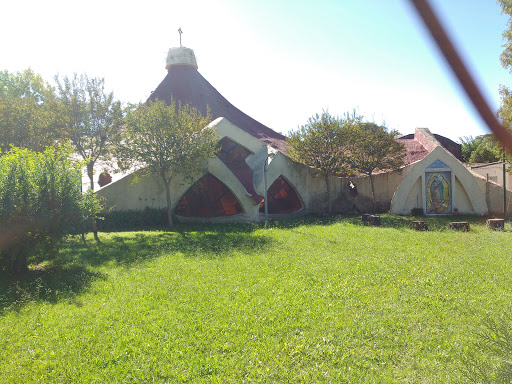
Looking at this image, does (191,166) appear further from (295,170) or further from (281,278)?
(281,278)

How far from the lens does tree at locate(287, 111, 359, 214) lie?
64.4 feet

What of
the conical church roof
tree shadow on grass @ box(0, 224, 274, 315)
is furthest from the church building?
the conical church roof

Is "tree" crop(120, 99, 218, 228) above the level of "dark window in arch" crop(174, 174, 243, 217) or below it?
above

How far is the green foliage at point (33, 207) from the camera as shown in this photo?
26.7 feet

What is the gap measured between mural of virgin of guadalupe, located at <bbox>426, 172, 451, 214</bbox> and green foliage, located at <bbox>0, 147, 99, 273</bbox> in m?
17.9

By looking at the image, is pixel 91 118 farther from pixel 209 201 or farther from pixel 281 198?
pixel 281 198

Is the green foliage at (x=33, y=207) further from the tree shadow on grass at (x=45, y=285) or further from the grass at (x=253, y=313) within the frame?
the grass at (x=253, y=313)

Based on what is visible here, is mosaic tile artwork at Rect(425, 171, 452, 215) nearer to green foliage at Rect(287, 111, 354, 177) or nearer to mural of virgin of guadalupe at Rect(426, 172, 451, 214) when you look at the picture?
mural of virgin of guadalupe at Rect(426, 172, 451, 214)

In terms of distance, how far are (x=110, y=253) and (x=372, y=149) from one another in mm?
15353

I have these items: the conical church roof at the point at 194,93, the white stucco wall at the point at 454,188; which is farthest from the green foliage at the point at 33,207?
the conical church roof at the point at 194,93

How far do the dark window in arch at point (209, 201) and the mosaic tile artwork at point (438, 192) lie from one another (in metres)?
10.7

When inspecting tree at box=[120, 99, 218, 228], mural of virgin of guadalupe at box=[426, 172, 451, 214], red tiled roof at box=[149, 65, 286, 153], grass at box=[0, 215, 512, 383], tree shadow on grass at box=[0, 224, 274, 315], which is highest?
red tiled roof at box=[149, 65, 286, 153]

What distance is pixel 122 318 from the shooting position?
556 cm

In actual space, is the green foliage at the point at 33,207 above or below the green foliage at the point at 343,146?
below
